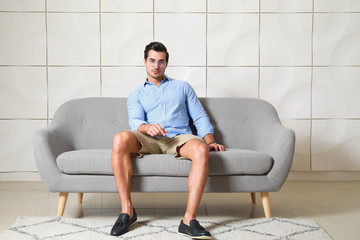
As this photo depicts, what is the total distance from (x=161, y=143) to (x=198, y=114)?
1.34ft

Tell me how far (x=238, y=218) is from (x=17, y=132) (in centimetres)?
267

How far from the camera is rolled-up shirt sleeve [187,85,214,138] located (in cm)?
294

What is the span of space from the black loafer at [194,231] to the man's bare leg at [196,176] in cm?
4

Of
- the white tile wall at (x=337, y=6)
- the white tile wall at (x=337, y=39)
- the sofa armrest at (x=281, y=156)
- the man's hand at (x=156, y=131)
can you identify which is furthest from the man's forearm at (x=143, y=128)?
the white tile wall at (x=337, y=6)

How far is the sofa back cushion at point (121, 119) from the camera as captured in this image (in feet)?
10.3

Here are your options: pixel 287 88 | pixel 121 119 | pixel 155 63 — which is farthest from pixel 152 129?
pixel 287 88

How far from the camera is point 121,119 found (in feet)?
10.6

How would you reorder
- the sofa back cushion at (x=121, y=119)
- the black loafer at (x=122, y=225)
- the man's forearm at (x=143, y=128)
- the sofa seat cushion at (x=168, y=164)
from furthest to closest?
1. the sofa back cushion at (x=121, y=119)
2. the man's forearm at (x=143, y=128)
3. the sofa seat cushion at (x=168, y=164)
4. the black loafer at (x=122, y=225)

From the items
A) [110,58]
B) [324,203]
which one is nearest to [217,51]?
[110,58]

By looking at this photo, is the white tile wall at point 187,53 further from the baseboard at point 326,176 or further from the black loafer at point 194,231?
the black loafer at point 194,231

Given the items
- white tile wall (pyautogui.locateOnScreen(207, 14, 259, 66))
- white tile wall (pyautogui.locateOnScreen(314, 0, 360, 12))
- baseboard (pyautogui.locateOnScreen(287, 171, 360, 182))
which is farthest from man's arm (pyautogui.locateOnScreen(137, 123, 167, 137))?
white tile wall (pyautogui.locateOnScreen(314, 0, 360, 12))

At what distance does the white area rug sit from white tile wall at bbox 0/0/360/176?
5.78ft

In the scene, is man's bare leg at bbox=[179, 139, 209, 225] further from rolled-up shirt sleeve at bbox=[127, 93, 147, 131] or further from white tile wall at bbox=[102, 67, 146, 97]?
white tile wall at bbox=[102, 67, 146, 97]

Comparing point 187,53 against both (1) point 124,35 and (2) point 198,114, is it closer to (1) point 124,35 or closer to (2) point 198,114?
(1) point 124,35
